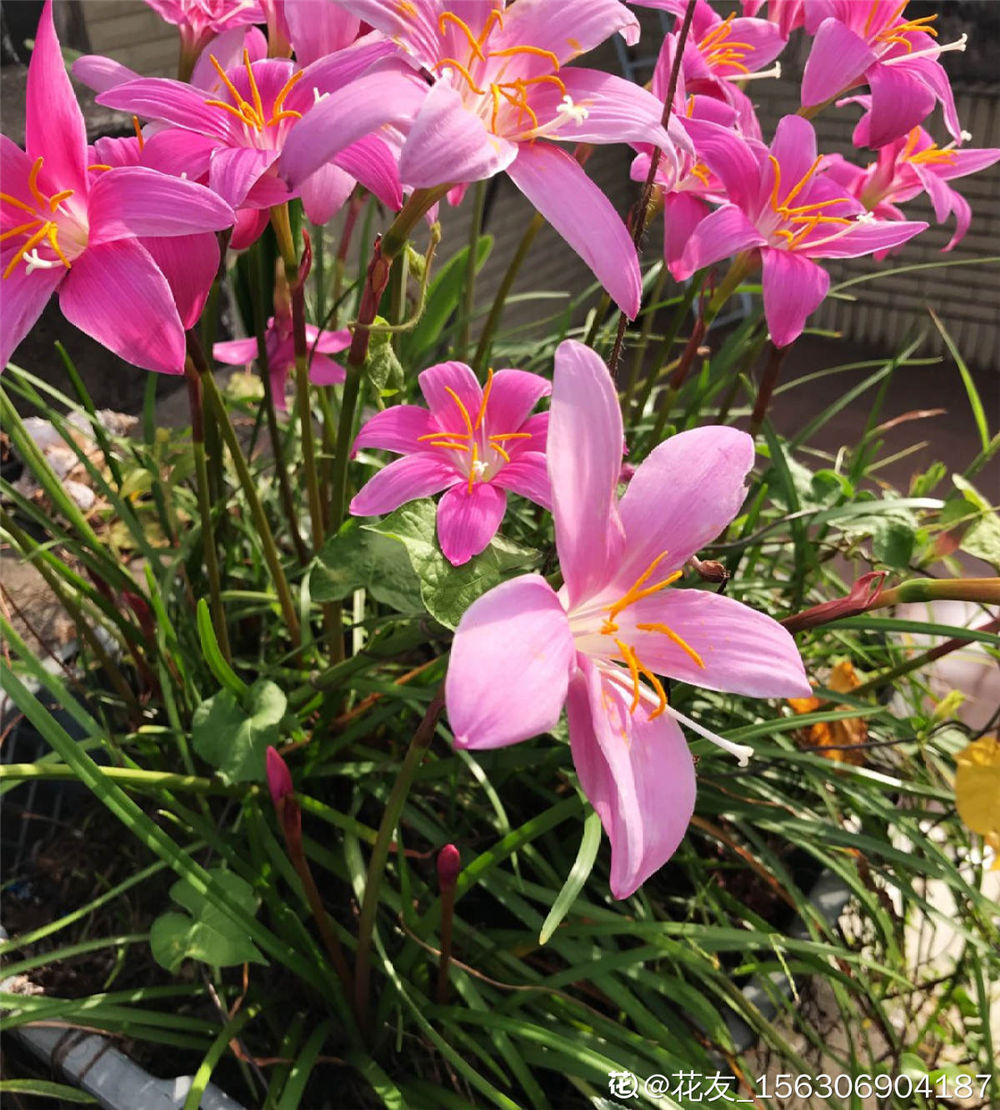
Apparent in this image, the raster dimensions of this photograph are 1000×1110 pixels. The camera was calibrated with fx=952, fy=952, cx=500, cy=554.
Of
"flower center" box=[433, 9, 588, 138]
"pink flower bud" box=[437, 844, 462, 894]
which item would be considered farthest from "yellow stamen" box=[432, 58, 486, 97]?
"pink flower bud" box=[437, 844, 462, 894]

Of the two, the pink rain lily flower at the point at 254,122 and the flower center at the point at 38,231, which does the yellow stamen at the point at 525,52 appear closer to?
the pink rain lily flower at the point at 254,122

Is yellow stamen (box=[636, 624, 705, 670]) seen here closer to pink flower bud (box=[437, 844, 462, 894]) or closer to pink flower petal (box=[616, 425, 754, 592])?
pink flower petal (box=[616, 425, 754, 592])

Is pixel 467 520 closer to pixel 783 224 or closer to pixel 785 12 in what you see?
pixel 783 224

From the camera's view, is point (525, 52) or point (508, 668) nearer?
point (508, 668)

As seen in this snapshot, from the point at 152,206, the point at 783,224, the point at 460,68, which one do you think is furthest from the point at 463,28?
the point at 783,224

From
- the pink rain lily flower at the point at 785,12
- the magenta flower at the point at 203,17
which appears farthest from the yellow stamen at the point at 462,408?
the pink rain lily flower at the point at 785,12

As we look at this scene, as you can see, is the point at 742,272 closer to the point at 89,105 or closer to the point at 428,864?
the point at 428,864

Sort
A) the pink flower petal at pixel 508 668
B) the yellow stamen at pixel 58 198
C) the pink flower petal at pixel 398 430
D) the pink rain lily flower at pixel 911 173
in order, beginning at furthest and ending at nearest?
the pink rain lily flower at pixel 911 173 → the pink flower petal at pixel 398 430 → the yellow stamen at pixel 58 198 → the pink flower petal at pixel 508 668
